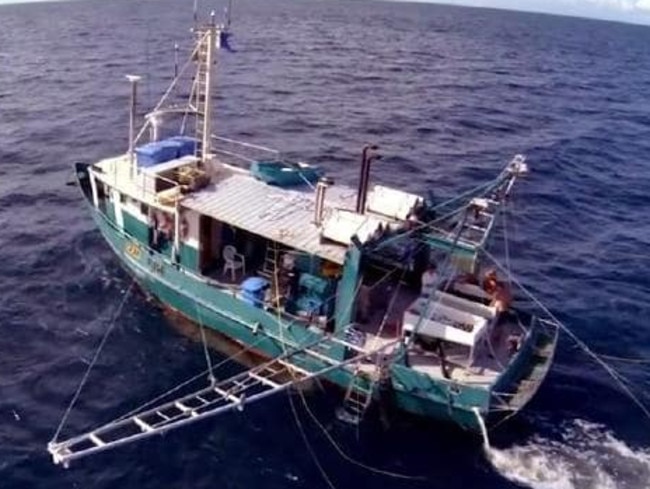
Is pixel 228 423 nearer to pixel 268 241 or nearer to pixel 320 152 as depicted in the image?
pixel 268 241

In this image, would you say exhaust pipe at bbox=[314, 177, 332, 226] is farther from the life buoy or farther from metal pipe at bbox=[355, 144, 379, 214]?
the life buoy

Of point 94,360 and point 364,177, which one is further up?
point 364,177

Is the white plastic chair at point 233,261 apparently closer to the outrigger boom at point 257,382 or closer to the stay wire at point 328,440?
the stay wire at point 328,440

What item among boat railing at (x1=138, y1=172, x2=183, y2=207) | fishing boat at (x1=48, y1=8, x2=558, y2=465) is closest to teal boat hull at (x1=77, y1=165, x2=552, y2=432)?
fishing boat at (x1=48, y1=8, x2=558, y2=465)

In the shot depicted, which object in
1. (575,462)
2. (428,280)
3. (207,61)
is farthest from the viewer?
(207,61)

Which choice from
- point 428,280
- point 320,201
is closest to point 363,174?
point 320,201

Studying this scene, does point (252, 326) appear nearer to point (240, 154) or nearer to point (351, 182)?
point (351, 182)
